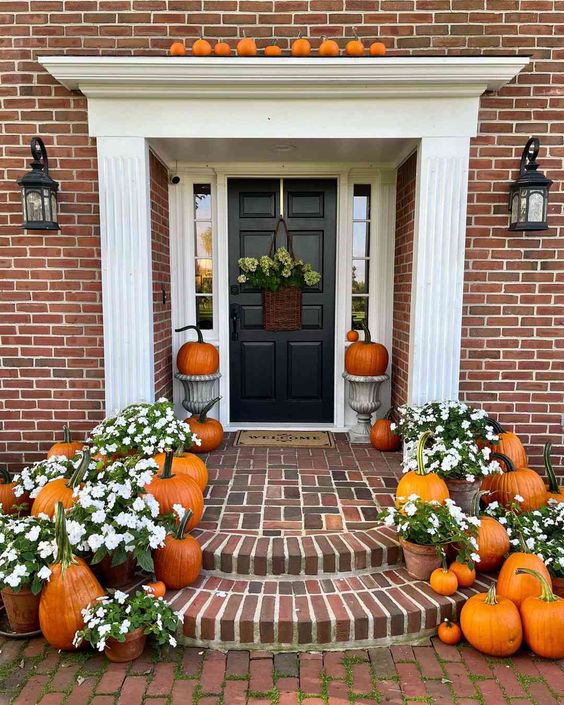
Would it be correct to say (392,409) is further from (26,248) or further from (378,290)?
(26,248)

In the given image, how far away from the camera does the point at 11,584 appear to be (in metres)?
2.16

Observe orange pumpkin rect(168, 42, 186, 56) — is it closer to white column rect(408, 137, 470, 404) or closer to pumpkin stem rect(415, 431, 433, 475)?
white column rect(408, 137, 470, 404)

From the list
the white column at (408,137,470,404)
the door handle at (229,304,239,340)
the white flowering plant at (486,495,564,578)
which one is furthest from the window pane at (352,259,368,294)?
the white flowering plant at (486,495,564,578)

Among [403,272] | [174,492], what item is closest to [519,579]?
[174,492]

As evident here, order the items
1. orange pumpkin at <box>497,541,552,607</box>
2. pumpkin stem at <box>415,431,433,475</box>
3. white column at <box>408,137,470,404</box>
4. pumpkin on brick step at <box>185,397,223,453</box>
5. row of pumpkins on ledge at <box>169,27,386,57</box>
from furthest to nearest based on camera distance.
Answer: pumpkin on brick step at <box>185,397,223,453</box>, white column at <box>408,137,470,404</box>, row of pumpkins on ledge at <box>169,27,386,57</box>, pumpkin stem at <box>415,431,433,475</box>, orange pumpkin at <box>497,541,552,607</box>

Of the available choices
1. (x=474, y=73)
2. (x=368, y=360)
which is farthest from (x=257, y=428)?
(x=474, y=73)

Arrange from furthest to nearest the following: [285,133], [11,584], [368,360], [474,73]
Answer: [368,360]
[285,133]
[474,73]
[11,584]

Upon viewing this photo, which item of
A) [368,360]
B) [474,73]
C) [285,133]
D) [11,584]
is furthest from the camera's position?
[368,360]

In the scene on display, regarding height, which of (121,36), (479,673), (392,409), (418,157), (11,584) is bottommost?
(479,673)

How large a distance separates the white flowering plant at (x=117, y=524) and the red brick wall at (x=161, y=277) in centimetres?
141

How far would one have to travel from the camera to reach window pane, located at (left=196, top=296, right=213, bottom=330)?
174 inches

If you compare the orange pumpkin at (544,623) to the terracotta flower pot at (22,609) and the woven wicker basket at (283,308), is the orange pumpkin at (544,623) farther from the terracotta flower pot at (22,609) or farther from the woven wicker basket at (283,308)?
the woven wicker basket at (283,308)

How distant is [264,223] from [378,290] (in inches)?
44.0

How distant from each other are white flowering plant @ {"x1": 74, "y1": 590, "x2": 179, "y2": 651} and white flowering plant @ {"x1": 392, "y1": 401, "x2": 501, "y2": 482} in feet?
→ 4.97
